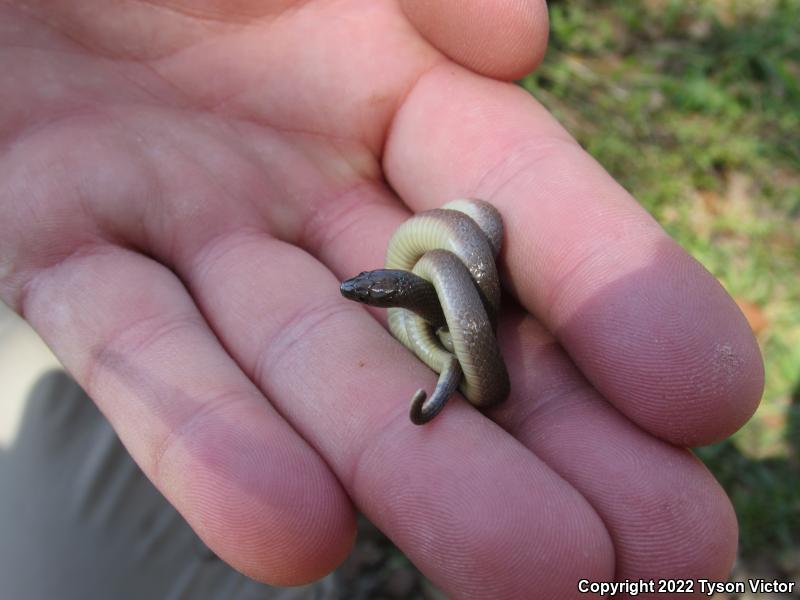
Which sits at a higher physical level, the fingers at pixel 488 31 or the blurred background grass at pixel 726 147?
the fingers at pixel 488 31

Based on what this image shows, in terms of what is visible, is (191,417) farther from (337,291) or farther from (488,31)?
(488,31)

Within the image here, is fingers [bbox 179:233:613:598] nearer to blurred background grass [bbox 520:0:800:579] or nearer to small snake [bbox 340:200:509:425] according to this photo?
small snake [bbox 340:200:509:425]

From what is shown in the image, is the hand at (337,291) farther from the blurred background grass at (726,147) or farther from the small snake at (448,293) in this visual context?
the blurred background grass at (726,147)

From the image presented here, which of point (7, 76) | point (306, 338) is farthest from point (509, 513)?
point (7, 76)

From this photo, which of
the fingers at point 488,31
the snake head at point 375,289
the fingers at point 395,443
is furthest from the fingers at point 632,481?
the fingers at point 488,31

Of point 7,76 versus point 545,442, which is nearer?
point 545,442

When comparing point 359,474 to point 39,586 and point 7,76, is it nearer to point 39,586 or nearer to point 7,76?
point 39,586

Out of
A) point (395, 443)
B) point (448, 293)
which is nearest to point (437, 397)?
point (395, 443)
